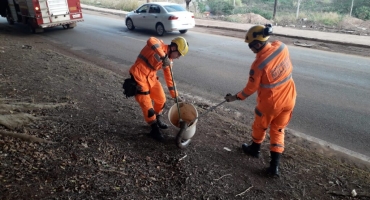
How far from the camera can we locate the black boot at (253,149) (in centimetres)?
377

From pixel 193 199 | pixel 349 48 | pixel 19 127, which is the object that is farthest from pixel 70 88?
pixel 349 48

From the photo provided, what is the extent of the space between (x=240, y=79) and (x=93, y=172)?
16.8ft

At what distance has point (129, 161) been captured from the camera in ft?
11.1

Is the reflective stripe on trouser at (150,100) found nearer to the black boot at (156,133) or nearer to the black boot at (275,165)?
the black boot at (156,133)

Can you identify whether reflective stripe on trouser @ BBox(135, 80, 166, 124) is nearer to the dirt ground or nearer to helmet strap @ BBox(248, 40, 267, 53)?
the dirt ground

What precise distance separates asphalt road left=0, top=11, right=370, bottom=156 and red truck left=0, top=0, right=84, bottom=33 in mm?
586

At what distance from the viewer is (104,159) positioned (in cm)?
335

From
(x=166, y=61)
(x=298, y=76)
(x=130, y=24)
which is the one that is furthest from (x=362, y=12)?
(x=166, y=61)

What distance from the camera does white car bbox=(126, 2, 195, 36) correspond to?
1300 cm

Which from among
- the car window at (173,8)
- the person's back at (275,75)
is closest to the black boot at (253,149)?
the person's back at (275,75)

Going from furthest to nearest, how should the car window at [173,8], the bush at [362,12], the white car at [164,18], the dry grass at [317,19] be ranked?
the bush at [362,12]
the dry grass at [317,19]
the car window at [173,8]
the white car at [164,18]

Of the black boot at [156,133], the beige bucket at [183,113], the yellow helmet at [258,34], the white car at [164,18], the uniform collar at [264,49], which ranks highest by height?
the yellow helmet at [258,34]

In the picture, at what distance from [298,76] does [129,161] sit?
5842mm

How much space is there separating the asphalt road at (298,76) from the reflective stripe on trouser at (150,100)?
2.06 m
